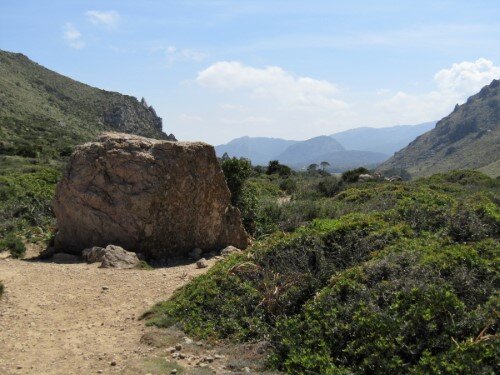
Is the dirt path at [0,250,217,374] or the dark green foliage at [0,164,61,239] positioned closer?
the dirt path at [0,250,217,374]

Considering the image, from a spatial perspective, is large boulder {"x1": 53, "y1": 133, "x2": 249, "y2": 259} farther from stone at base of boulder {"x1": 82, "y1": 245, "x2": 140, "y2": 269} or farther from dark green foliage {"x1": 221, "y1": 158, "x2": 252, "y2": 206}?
dark green foliage {"x1": 221, "y1": 158, "x2": 252, "y2": 206}

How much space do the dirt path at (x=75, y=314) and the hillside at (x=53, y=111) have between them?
1069 inches

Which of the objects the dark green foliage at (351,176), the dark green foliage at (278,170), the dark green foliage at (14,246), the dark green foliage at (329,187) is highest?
the dark green foliage at (278,170)

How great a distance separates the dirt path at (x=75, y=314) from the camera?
6.41 metres

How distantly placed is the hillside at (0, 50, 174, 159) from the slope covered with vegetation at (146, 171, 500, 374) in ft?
99.7

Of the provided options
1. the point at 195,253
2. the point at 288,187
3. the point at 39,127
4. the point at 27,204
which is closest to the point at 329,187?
the point at 288,187

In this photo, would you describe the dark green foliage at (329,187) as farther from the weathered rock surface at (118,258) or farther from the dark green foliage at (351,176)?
the weathered rock surface at (118,258)

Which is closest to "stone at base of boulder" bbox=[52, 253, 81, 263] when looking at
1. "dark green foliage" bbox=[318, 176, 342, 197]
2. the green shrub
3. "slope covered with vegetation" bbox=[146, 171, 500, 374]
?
"slope covered with vegetation" bbox=[146, 171, 500, 374]

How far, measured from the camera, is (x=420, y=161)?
124 meters

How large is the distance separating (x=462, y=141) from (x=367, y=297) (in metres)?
118

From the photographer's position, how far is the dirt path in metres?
6.41

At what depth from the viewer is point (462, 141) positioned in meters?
114

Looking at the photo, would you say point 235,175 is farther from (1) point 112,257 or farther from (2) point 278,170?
(2) point 278,170

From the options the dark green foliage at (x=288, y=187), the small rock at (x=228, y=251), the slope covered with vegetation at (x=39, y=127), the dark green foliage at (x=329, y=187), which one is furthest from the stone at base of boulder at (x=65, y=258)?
the dark green foliage at (x=288, y=187)
